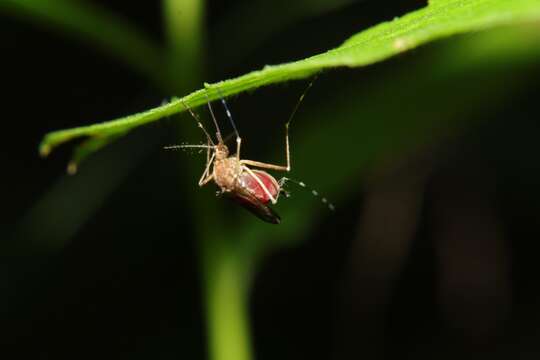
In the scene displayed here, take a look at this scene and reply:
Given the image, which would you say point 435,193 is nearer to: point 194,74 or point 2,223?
point 194,74

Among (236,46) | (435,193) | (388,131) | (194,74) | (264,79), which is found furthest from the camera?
(435,193)

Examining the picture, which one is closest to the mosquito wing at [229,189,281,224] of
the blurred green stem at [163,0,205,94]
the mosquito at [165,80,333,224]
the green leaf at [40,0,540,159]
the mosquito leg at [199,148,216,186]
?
the mosquito at [165,80,333,224]

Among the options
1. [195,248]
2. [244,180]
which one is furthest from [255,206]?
[195,248]

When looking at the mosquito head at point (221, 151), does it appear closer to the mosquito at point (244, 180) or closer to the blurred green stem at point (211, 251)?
the mosquito at point (244, 180)

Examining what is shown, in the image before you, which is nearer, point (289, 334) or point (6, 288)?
point (6, 288)

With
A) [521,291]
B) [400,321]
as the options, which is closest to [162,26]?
[400,321]
